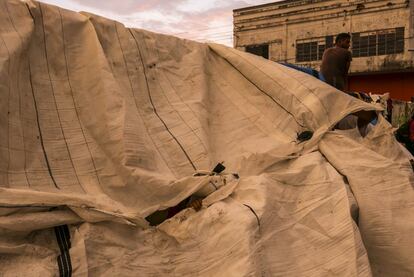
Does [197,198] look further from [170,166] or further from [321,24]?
[321,24]

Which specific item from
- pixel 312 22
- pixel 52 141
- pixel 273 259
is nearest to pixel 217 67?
Answer: pixel 52 141

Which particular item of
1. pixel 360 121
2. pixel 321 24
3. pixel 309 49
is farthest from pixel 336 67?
pixel 309 49

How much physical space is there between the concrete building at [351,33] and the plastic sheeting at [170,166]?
50.5 feet

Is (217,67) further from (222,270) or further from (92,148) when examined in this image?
(222,270)

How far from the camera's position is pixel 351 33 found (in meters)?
16.8

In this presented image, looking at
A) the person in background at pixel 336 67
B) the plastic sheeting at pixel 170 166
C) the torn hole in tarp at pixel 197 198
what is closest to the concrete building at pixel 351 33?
the person in background at pixel 336 67

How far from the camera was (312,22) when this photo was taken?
17469mm

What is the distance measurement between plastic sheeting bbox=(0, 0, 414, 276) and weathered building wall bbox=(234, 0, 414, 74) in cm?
1535

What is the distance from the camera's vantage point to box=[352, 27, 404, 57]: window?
15992mm

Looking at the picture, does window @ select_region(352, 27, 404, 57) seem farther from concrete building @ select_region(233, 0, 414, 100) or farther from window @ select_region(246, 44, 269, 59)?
window @ select_region(246, 44, 269, 59)

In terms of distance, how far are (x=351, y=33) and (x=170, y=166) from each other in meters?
16.7

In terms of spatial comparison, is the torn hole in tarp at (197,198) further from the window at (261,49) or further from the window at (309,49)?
the window at (261,49)

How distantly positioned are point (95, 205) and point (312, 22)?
57.5 feet

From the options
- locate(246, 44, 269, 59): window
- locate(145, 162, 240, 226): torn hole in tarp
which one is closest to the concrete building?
locate(246, 44, 269, 59): window
